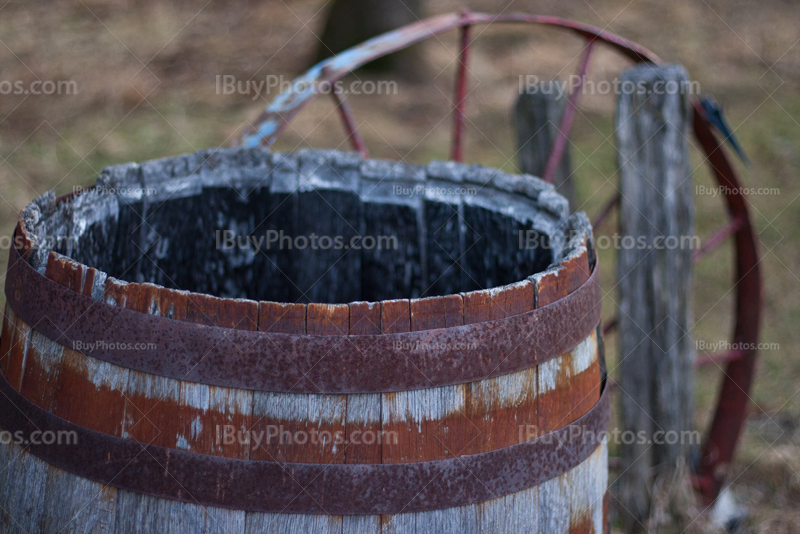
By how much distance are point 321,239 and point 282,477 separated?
115 centimetres

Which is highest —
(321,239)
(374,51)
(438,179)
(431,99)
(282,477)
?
(431,99)

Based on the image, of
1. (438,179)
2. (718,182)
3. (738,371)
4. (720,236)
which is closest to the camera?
(438,179)

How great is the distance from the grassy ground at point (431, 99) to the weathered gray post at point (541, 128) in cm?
155

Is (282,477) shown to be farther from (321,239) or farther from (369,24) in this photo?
(369,24)

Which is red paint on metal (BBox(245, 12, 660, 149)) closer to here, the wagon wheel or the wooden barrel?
the wagon wheel

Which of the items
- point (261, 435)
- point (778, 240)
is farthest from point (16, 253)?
point (778, 240)

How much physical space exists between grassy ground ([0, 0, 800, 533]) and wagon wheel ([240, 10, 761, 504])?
13.6 inches

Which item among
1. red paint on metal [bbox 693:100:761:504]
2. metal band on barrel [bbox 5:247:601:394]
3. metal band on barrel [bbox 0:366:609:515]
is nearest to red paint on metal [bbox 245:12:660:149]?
red paint on metal [bbox 693:100:761:504]

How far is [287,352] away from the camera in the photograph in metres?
1.45

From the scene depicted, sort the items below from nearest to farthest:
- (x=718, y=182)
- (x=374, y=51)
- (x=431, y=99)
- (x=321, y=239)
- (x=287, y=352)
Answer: (x=287, y=352)
(x=321, y=239)
(x=374, y=51)
(x=718, y=182)
(x=431, y=99)

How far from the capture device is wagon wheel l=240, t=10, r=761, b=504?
2.79 meters

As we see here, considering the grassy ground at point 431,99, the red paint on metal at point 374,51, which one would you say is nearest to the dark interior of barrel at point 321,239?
the red paint on metal at point 374,51

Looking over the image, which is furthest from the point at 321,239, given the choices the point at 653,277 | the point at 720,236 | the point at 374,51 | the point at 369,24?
the point at 369,24

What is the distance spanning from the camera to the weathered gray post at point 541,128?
11.2 ft
